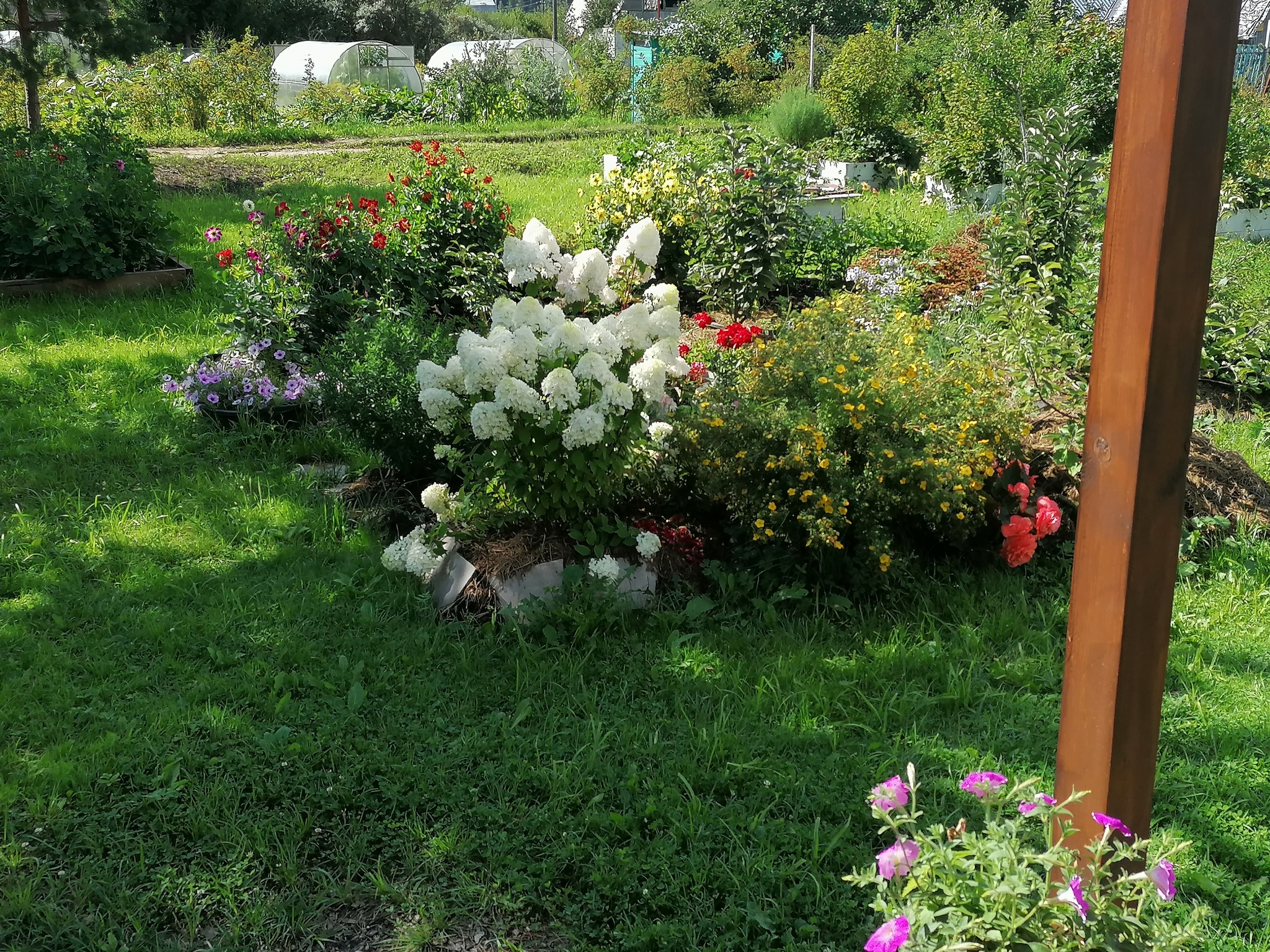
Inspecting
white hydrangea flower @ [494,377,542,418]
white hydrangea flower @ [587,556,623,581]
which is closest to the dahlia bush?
white hydrangea flower @ [494,377,542,418]

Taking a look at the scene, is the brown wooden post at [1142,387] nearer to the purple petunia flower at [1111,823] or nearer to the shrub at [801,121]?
the purple petunia flower at [1111,823]

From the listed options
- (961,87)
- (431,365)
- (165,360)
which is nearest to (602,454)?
(431,365)

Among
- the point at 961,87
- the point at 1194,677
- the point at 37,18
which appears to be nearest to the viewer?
the point at 1194,677

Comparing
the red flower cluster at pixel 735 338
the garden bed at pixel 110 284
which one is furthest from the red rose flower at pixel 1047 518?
the garden bed at pixel 110 284

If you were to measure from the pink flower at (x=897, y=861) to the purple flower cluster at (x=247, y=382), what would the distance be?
3999 mm

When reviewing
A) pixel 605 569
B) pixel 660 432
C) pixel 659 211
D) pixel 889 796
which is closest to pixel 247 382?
pixel 660 432

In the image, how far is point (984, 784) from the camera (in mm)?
1780

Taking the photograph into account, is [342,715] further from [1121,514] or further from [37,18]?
[37,18]

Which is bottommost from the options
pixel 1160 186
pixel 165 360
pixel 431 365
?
pixel 165 360

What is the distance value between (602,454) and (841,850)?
1.57 meters

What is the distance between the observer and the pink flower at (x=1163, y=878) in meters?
1.63

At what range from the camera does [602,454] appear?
3.53 m

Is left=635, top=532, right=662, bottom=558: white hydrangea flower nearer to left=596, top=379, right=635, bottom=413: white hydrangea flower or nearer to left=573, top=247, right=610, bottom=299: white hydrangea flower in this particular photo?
left=596, top=379, right=635, bottom=413: white hydrangea flower

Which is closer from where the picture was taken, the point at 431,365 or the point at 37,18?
the point at 431,365
